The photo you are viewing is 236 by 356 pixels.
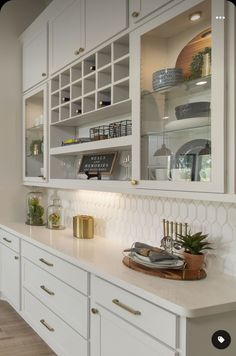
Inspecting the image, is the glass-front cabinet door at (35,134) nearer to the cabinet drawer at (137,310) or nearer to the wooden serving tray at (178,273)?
the cabinet drawer at (137,310)

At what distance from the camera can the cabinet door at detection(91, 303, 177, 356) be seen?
1.60 m

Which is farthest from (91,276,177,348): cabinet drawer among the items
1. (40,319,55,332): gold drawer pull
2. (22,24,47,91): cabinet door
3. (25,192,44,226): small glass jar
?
(22,24,47,91): cabinet door

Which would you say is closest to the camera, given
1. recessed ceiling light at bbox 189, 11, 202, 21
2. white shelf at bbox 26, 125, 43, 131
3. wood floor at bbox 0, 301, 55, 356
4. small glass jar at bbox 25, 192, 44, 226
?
recessed ceiling light at bbox 189, 11, 202, 21

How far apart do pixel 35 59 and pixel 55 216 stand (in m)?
1.51

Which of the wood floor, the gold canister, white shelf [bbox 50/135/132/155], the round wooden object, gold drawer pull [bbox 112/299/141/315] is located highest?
the round wooden object

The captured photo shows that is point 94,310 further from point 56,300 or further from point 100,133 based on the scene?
point 100,133

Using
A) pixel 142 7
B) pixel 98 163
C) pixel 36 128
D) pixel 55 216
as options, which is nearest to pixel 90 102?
pixel 98 163

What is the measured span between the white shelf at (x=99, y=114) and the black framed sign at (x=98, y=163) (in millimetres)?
286

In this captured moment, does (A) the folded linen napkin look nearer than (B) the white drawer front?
Yes

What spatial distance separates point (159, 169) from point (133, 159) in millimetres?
205

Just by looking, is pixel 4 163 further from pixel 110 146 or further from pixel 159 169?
pixel 159 169

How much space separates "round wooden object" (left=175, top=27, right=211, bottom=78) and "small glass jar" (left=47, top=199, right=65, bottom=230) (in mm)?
2008

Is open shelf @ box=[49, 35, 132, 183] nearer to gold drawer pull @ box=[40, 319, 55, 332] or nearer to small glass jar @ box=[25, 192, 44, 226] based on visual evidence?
small glass jar @ box=[25, 192, 44, 226]

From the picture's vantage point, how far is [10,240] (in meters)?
3.42
